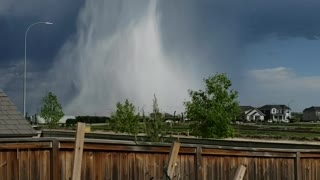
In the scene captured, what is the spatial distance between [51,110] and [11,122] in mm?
61980

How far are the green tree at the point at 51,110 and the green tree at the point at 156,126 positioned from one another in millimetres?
53516

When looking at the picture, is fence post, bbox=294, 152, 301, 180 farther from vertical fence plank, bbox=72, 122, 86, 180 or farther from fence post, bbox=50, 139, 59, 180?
vertical fence plank, bbox=72, 122, 86, 180

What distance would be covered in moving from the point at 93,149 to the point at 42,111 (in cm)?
7283

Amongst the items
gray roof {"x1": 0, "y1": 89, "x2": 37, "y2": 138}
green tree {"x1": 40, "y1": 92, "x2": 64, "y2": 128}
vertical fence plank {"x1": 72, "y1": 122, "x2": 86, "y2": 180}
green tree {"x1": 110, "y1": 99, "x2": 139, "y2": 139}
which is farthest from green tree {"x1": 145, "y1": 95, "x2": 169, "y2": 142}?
green tree {"x1": 40, "y1": 92, "x2": 64, "y2": 128}

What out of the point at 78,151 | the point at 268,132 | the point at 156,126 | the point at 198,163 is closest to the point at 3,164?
→ the point at 78,151

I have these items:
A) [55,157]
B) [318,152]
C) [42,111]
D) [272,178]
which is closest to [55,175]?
[55,157]

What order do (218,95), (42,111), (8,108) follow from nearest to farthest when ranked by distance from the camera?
(8,108) → (218,95) → (42,111)

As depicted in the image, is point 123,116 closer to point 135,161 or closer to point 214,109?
point 214,109

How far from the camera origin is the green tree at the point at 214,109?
4600 cm

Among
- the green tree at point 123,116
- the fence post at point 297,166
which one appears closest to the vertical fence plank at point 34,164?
the fence post at point 297,166

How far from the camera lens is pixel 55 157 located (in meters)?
7.98

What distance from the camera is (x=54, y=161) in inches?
314

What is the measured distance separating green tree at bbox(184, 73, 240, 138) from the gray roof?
26.8 m

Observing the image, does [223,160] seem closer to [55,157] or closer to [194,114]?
[55,157]
